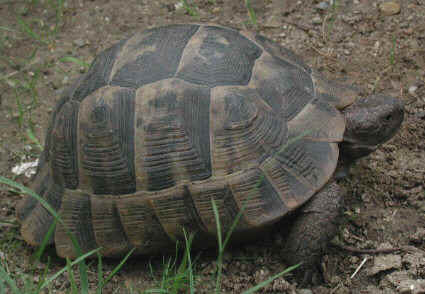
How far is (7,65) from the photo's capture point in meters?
4.68

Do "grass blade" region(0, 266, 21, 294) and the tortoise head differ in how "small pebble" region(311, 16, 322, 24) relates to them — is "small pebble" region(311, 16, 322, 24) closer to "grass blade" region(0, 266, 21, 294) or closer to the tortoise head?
the tortoise head

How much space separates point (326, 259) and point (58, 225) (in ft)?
5.70

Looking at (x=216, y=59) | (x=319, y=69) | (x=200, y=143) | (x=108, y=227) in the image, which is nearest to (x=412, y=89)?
(x=319, y=69)

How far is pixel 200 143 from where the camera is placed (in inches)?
109

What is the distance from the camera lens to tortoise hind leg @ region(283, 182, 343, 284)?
2842 mm

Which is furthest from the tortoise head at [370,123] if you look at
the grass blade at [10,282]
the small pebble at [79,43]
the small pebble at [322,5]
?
the small pebble at [79,43]

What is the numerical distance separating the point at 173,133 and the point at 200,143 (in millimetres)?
165

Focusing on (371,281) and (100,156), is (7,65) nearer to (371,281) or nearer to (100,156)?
(100,156)

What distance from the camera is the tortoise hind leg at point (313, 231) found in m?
2.84

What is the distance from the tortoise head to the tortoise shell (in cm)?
17

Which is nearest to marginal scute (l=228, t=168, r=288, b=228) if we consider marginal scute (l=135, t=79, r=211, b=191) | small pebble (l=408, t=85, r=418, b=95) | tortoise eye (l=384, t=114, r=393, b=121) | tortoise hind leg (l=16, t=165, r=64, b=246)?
marginal scute (l=135, t=79, r=211, b=191)

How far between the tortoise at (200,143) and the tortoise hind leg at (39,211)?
2.9 inches

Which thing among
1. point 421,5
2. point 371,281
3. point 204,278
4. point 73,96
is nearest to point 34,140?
point 73,96

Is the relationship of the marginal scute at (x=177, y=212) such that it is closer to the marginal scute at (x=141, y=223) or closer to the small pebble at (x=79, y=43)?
the marginal scute at (x=141, y=223)
